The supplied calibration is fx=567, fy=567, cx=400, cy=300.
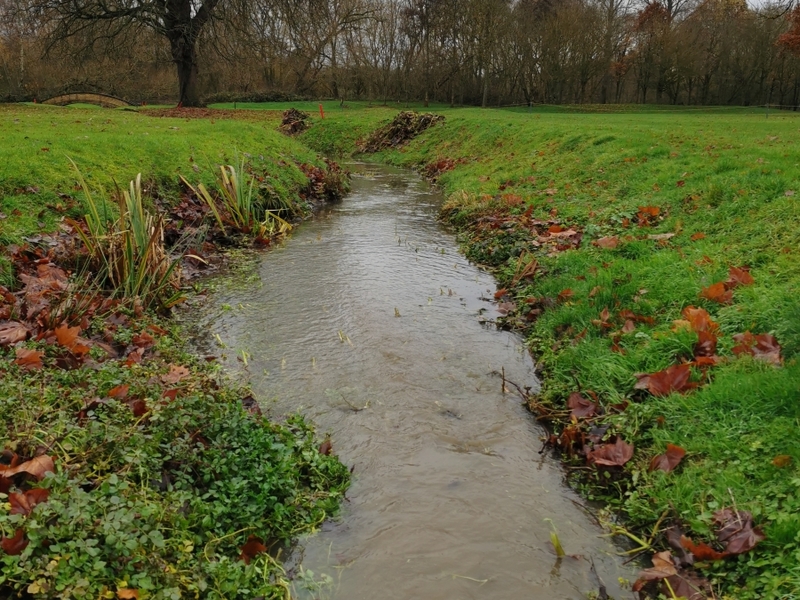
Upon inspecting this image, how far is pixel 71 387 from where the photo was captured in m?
3.63

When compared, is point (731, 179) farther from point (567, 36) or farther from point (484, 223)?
point (567, 36)

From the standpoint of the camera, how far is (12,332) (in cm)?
411

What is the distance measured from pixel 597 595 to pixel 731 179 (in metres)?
6.82

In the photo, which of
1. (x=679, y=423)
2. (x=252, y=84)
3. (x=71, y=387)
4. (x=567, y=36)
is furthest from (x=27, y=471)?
(x=252, y=84)

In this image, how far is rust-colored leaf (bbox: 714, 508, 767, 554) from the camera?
2777 mm

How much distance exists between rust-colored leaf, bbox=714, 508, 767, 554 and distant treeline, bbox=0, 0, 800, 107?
3618cm

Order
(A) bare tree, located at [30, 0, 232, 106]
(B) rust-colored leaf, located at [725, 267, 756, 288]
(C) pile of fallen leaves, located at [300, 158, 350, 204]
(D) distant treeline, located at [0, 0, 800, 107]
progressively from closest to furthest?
(B) rust-colored leaf, located at [725, 267, 756, 288], (C) pile of fallen leaves, located at [300, 158, 350, 204], (A) bare tree, located at [30, 0, 232, 106], (D) distant treeline, located at [0, 0, 800, 107]

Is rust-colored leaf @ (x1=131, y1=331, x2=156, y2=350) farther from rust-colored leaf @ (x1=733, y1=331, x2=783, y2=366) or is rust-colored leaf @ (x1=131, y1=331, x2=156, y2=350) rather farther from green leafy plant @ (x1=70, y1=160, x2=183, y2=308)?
rust-colored leaf @ (x1=733, y1=331, x2=783, y2=366)

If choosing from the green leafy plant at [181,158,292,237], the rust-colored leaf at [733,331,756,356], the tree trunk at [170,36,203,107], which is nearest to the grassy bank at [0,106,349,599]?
the rust-colored leaf at [733,331,756,356]

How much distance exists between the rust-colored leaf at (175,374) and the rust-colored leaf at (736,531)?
11.6ft

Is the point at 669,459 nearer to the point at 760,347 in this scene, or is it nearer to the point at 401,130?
the point at 760,347

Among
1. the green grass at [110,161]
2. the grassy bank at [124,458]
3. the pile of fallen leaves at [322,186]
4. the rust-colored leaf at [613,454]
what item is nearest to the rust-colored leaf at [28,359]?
the grassy bank at [124,458]

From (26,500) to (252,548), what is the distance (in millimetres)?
1082

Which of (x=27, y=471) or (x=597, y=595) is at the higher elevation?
(x=27, y=471)
